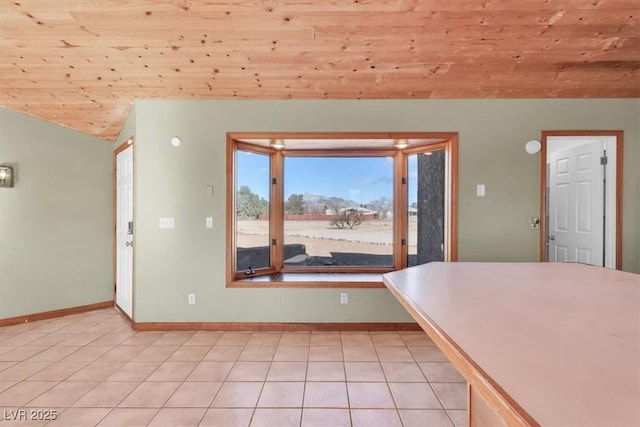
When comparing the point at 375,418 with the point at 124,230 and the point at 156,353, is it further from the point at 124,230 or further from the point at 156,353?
the point at 124,230

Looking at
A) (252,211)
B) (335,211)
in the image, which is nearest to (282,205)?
(252,211)

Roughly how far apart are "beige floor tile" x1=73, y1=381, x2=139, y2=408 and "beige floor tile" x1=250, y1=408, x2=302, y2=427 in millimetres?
928

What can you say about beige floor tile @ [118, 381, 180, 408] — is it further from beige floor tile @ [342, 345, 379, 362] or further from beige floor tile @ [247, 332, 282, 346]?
Result: beige floor tile @ [342, 345, 379, 362]

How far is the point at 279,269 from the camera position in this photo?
366 cm

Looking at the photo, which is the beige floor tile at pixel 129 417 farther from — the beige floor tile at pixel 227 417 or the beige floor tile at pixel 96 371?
the beige floor tile at pixel 96 371

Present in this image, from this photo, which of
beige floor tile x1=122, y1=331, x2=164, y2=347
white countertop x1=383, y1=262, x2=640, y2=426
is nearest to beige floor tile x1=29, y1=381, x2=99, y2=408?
beige floor tile x1=122, y1=331, x2=164, y2=347

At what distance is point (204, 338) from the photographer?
2979 millimetres

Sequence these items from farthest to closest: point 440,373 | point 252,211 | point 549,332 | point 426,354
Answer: point 252,211 < point 426,354 < point 440,373 < point 549,332

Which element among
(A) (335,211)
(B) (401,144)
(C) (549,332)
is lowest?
(C) (549,332)

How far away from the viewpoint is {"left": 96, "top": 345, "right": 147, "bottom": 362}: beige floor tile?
8.46ft

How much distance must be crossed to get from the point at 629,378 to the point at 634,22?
8.97ft

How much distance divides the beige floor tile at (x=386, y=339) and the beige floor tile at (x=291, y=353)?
660mm

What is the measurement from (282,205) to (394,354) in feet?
6.50

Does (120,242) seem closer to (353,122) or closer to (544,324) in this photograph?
(353,122)
